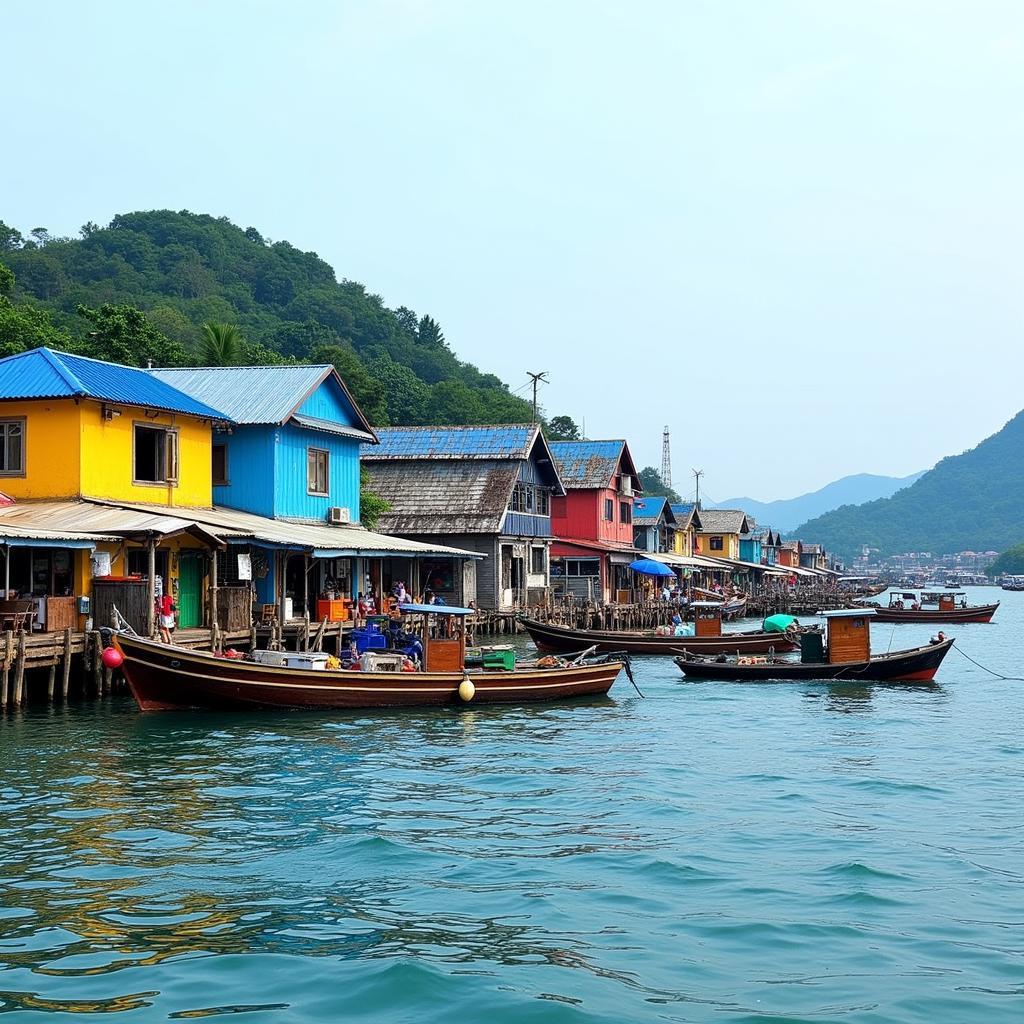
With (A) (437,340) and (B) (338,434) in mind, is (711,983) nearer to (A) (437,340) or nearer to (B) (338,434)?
(B) (338,434)

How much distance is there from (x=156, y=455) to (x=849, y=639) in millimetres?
18439

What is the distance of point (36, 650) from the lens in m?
23.3

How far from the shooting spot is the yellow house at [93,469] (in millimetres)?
25531

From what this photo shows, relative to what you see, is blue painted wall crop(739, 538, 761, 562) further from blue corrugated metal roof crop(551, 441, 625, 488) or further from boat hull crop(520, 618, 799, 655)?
boat hull crop(520, 618, 799, 655)

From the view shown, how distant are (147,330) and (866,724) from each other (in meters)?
32.9

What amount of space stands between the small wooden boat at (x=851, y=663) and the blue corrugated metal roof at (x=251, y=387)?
1468cm

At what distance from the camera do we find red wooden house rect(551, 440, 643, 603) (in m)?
57.8

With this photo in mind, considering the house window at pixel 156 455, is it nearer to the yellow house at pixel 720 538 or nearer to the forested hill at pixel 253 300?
the forested hill at pixel 253 300

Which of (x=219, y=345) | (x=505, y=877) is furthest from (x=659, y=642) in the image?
(x=505, y=877)

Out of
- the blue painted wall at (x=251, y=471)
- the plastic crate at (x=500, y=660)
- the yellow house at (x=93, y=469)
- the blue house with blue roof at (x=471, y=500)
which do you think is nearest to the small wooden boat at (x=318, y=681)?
the plastic crate at (x=500, y=660)

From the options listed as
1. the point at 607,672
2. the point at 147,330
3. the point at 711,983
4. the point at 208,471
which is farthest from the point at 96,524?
the point at 147,330

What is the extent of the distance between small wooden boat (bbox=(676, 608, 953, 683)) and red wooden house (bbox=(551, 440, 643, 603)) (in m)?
23.9

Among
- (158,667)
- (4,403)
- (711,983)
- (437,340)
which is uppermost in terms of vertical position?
(437,340)

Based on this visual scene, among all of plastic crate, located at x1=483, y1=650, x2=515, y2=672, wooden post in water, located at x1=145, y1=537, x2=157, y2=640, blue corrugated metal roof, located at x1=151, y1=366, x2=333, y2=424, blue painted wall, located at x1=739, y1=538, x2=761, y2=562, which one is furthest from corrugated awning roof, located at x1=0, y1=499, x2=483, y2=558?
blue painted wall, located at x1=739, y1=538, x2=761, y2=562
